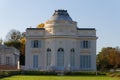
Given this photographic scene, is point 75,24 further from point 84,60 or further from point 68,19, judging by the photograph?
point 84,60

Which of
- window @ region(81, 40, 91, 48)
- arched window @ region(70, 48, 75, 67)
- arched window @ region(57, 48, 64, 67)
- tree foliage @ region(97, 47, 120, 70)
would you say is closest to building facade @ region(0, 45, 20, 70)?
arched window @ region(57, 48, 64, 67)

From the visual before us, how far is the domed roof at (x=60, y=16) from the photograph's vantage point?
63281 millimetres

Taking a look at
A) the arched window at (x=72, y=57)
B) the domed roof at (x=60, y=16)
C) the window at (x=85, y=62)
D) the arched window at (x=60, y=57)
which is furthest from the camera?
the window at (x=85, y=62)

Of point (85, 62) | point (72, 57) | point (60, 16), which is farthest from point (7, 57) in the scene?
point (85, 62)

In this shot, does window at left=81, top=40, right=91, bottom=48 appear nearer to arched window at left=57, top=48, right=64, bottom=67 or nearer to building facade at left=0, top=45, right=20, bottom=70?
arched window at left=57, top=48, right=64, bottom=67

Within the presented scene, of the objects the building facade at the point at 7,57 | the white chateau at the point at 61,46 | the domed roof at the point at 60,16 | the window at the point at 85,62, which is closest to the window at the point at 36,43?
the white chateau at the point at 61,46

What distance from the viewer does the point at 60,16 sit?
64.0 meters

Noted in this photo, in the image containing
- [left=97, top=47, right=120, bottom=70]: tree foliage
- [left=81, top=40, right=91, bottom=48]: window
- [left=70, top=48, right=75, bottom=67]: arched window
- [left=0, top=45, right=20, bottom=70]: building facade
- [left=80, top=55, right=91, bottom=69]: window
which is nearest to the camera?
[left=70, top=48, right=75, bottom=67]: arched window

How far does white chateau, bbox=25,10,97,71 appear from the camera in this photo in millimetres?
62094

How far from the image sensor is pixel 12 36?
4134 inches

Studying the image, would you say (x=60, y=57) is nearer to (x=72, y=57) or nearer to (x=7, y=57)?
(x=72, y=57)

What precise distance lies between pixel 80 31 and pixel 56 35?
16.8ft

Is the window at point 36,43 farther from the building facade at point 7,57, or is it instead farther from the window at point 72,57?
the building facade at point 7,57

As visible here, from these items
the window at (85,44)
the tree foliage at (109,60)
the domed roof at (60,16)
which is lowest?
the tree foliage at (109,60)
